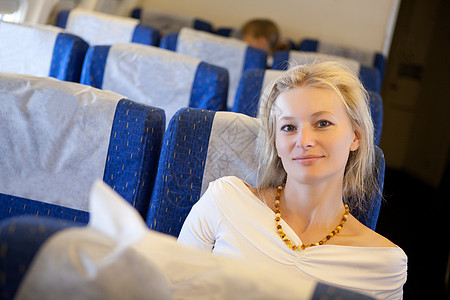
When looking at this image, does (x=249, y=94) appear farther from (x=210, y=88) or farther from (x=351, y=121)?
(x=351, y=121)

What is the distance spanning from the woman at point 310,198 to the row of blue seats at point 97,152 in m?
0.10

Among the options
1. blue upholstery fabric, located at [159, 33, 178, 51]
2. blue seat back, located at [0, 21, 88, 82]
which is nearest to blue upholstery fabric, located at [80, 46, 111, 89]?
blue seat back, located at [0, 21, 88, 82]

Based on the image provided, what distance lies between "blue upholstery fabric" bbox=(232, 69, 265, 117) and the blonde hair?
1.90ft

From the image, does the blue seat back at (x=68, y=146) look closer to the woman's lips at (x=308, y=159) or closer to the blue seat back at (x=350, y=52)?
the woman's lips at (x=308, y=159)

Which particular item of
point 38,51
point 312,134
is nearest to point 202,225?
point 312,134

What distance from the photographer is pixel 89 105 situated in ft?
4.97

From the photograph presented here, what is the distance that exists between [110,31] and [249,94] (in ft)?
5.50

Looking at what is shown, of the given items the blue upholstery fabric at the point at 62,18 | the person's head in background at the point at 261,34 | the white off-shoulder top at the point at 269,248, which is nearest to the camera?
the white off-shoulder top at the point at 269,248

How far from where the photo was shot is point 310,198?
1527 millimetres

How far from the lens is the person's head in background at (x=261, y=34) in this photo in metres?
4.43

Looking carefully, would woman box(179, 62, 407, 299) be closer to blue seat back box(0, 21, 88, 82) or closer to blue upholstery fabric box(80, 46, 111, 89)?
blue upholstery fabric box(80, 46, 111, 89)

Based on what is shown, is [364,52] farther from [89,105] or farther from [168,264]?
[168,264]

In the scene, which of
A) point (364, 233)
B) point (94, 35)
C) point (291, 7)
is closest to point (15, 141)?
point (364, 233)

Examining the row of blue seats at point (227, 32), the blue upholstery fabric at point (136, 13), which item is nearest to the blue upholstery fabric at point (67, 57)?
the row of blue seats at point (227, 32)
